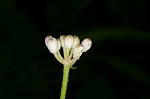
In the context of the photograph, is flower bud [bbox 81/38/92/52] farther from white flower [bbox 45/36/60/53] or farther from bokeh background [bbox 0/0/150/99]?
bokeh background [bbox 0/0/150/99]

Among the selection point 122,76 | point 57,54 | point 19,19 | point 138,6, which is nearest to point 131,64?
point 122,76

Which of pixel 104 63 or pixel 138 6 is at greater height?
pixel 138 6

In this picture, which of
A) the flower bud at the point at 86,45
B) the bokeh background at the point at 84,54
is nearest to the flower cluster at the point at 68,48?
the flower bud at the point at 86,45

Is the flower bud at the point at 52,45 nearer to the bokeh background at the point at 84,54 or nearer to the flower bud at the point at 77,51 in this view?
the flower bud at the point at 77,51

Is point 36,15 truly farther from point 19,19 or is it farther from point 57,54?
point 57,54

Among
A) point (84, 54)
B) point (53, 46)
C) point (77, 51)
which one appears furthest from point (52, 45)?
point (84, 54)

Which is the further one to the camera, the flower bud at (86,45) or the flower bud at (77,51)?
the flower bud at (86,45)

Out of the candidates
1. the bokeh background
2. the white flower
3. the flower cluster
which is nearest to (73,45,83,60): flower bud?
the flower cluster

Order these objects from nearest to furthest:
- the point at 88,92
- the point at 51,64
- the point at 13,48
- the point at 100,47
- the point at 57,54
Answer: the point at 57,54 < the point at 88,92 < the point at 13,48 < the point at 51,64 < the point at 100,47

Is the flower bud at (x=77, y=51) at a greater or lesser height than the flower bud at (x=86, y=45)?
lesser
